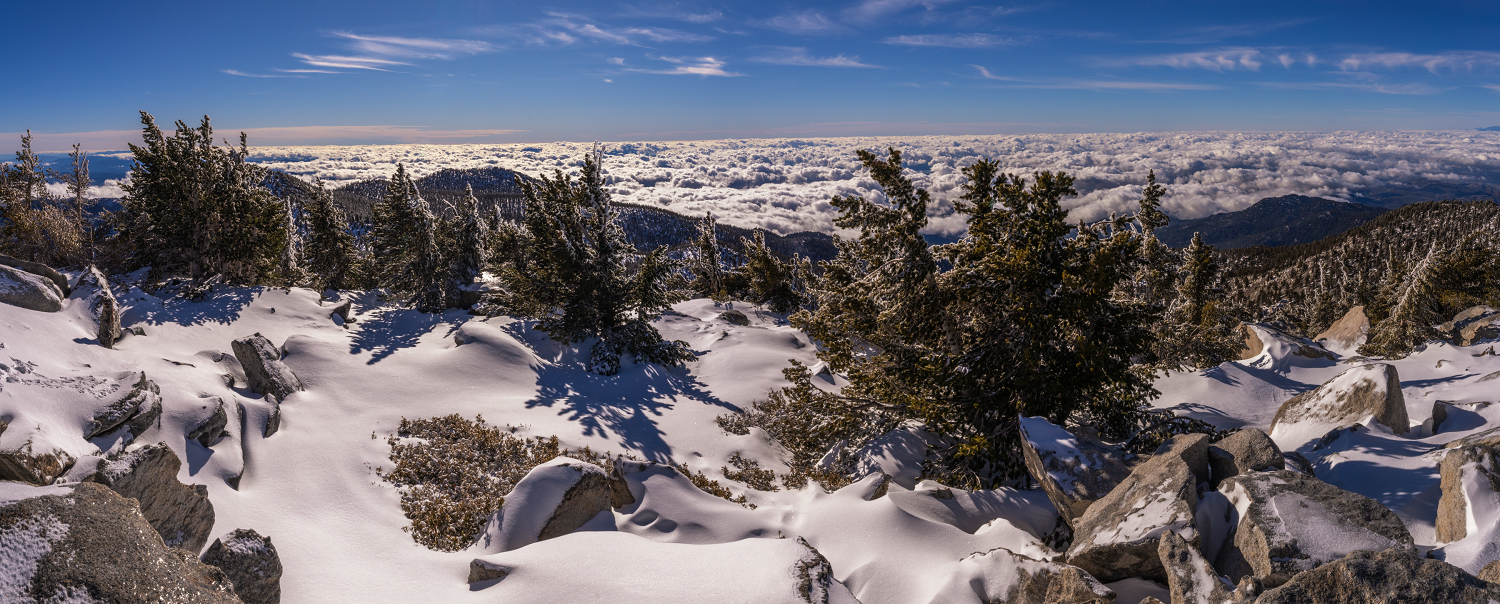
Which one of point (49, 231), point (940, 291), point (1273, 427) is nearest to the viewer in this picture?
point (940, 291)

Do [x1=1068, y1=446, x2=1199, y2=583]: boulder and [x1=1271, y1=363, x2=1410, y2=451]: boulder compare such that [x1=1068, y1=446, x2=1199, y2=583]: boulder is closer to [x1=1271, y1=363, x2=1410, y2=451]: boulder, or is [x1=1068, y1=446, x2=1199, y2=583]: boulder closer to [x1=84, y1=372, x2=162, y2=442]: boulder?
[x1=1271, y1=363, x2=1410, y2=451]: boulder

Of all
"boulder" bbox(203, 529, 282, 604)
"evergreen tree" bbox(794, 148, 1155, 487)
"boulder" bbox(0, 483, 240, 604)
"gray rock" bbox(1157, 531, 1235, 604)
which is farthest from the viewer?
"evergreen tree" bbox(794, 148, 1155, 487)

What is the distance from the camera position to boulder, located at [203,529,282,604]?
5.81m

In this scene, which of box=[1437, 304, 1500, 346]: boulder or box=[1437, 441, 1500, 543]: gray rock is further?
box=[1437, 304, 1500, 346]: boulder

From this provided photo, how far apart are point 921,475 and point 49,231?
1460 inches

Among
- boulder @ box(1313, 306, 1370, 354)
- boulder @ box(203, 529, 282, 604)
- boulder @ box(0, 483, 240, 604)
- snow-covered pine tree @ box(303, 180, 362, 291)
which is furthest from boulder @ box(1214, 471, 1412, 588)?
snow-covered pine tree @ box(303, 180, 362, 291)

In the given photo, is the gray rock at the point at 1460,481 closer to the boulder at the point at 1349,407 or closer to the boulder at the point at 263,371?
the boulder at the point at 1349,407

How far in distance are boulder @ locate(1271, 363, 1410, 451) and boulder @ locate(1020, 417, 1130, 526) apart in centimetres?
499

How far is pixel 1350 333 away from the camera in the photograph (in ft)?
111

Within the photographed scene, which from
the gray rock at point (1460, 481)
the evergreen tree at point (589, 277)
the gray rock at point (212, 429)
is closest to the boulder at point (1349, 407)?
the gray rock at point (1460, 481)

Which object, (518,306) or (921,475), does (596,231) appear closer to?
(518,306)

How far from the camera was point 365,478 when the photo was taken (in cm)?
1001

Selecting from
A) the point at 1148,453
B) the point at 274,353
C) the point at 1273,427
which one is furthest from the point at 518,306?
the point at 1273,427

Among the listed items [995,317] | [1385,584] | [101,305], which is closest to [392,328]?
[101,305]
